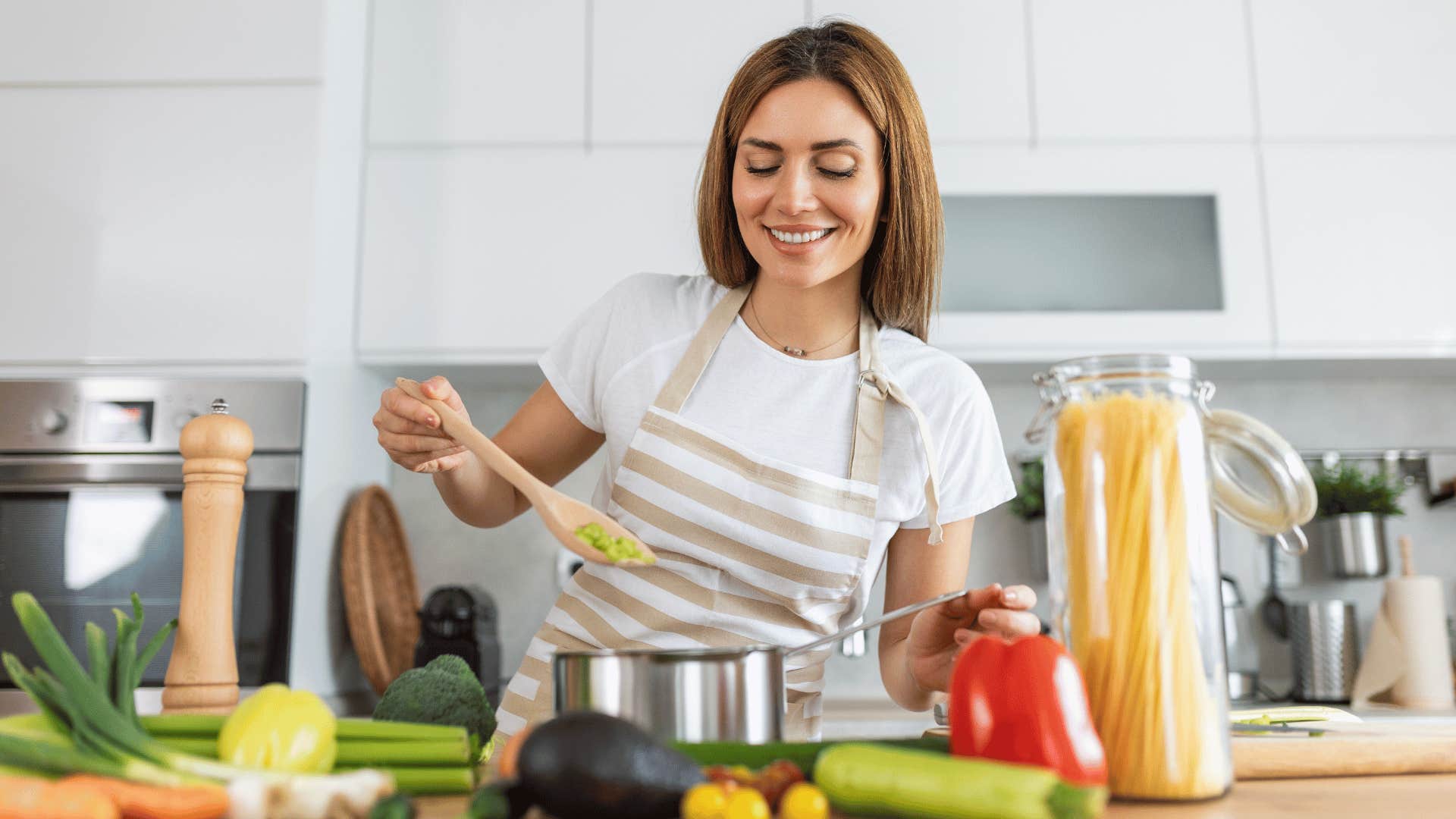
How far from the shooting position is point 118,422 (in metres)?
2.00

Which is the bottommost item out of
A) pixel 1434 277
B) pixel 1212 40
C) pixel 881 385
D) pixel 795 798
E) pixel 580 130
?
pixel 795 798

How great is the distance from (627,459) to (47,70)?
1613 millimetres

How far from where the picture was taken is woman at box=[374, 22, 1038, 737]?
3.88ft

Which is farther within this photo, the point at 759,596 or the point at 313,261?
the point at 313,261

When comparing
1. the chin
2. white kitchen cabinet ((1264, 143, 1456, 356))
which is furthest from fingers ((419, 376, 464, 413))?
white kitchen cabinet ((1264, 143, 1456, 356))

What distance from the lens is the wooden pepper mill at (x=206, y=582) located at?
830 mm

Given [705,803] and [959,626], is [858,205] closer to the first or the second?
[959,626]

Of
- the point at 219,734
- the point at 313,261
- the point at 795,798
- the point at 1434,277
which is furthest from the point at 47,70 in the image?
the point at 1434,277

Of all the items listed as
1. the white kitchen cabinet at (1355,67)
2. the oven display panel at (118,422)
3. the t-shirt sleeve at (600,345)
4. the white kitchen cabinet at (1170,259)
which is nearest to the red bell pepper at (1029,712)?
the t-shirt sleeve at (600,345)

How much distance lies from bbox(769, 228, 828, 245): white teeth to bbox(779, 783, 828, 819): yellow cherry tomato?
2.42ft

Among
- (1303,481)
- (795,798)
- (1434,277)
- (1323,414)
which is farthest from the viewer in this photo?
(1323,414)

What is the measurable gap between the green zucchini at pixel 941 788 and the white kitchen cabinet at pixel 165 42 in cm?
193

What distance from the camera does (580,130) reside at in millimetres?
2275

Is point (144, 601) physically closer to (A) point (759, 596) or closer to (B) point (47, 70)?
(B) point (47, 70)
